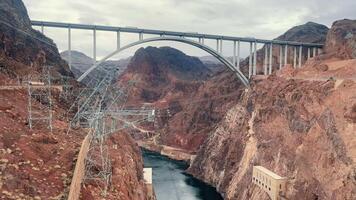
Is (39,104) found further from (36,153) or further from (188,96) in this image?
Result: (188,96)

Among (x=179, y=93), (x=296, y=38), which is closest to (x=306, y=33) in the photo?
(x=296, y=38)

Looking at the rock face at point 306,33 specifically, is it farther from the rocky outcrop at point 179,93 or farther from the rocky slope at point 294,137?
the rocky slope at point 294,137

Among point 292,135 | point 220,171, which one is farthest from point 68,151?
point 220,171

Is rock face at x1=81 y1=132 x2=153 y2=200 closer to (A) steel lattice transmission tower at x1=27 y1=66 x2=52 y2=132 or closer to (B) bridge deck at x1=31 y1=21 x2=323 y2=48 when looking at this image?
(A) steel lattice transmission tower at x1=27 y1=66 x2=52 y2=132

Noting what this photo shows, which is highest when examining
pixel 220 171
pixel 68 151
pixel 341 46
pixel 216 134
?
pixel 341 46

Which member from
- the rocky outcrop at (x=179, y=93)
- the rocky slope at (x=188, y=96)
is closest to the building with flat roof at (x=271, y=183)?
the rocky outcrop at (x=179, y=93)

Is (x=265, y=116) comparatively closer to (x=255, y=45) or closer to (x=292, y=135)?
(x=292, y=135)
